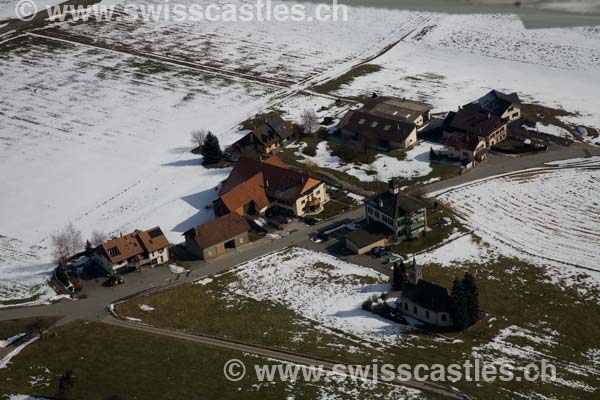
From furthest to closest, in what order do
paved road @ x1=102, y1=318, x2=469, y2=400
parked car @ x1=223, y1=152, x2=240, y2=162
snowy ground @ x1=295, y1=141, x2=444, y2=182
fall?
parked car @ x1=223, y1=152, x2=240, y2=162
snowy ground @ x1=295, y1=141, x2=444, y2=182
paved road @ x1=102, y1=318, x2=469, y2=400

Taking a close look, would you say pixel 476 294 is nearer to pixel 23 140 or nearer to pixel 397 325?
pixel 397 325

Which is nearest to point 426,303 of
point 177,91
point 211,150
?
point 211,150

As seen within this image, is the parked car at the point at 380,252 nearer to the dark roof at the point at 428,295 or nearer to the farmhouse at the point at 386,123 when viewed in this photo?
the dark roof at the point at 428,295

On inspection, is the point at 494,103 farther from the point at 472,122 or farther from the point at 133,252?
the point at 133,252

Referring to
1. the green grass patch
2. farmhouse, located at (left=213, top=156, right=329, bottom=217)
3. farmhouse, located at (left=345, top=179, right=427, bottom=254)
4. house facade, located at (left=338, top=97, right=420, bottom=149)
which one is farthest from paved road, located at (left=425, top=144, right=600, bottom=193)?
the green grass patch

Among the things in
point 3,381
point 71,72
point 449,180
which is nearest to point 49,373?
point 3,381

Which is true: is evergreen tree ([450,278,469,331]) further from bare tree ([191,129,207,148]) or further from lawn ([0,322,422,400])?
bare tree ([191,129,207,148])
